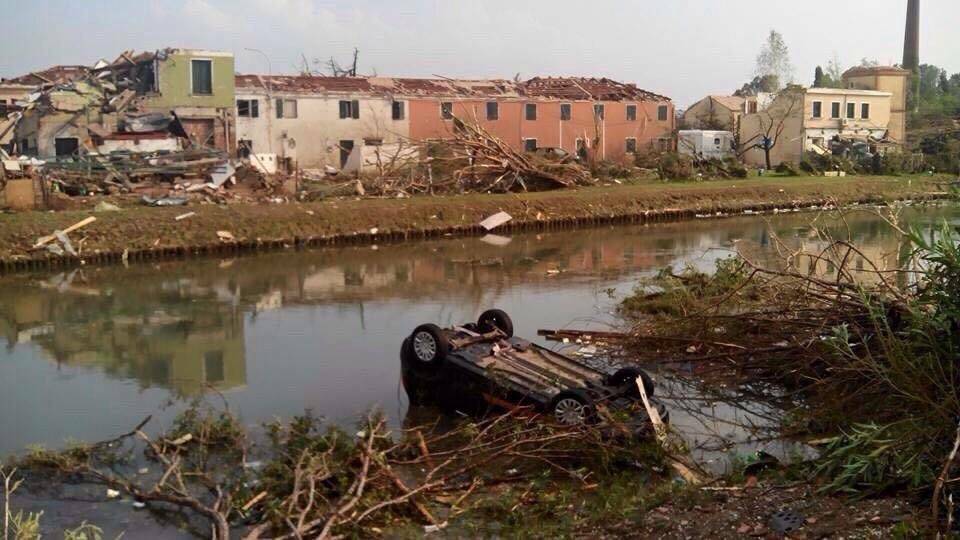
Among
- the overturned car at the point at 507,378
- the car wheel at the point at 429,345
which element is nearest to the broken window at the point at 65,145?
the overturned car at the point at 507,378

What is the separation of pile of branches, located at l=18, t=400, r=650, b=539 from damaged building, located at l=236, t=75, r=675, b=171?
83.6 feet

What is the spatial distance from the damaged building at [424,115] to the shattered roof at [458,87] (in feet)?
0.15

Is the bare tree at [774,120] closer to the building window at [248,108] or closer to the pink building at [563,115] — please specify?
the pink building at [563,115]

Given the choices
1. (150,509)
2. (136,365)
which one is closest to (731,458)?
(150,509)

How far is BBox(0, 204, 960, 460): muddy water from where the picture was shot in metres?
10.7

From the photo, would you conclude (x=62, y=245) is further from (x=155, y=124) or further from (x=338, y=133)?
(x=338, y=133)

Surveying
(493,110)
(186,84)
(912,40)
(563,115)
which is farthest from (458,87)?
(912,40)

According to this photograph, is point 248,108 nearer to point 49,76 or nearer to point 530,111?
point 49,76

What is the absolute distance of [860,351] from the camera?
9547 mm

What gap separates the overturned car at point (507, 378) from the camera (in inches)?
339

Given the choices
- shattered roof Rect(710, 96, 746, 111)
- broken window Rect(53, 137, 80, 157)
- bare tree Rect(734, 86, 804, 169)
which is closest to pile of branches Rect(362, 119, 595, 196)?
broken window Rect(53, 137, 80, 157)

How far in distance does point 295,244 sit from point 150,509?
16.2 metres

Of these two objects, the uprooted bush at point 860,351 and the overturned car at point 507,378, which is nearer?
the uprooted bush at point 860,351

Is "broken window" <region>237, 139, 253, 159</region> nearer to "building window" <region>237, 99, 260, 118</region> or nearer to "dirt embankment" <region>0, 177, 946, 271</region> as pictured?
"building window" <region>237, 99, 260, 118</region>
